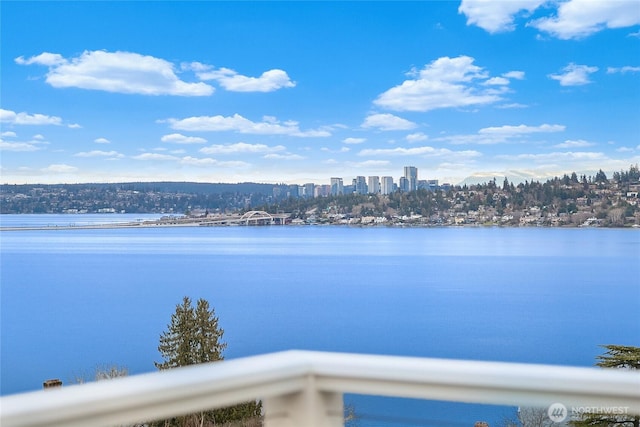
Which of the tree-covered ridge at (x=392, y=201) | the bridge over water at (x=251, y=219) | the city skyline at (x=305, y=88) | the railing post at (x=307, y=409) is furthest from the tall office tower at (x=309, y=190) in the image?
the railing post at (x=307, y=409)

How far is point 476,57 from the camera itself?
282 feet

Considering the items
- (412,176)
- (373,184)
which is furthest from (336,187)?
(412,176)

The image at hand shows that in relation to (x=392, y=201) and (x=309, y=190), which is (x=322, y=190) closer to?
(x=309, y=190)

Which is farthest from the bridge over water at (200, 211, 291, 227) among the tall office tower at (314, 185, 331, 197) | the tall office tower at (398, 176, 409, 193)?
the tall office tower at (398, 176, 409, 193)

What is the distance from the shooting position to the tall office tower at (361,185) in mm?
60938

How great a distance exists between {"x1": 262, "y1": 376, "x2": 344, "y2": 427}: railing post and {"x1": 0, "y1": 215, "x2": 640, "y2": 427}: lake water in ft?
79.3

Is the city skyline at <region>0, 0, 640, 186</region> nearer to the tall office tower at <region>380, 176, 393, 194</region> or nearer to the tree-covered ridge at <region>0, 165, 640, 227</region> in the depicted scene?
the tree-covered ridge at <region>0, 165, 640, 227</region>

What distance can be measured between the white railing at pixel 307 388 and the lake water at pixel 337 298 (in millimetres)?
24181

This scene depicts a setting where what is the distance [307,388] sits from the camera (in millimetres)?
972

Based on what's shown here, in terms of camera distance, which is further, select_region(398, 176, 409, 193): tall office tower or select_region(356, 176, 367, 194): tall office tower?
select_region(398, 176, 409, 193): tall office tower

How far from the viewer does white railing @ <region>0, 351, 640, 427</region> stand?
0.78 metres

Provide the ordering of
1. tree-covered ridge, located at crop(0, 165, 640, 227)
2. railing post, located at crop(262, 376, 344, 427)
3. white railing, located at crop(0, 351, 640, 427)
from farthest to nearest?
tree-covered ridge, located at crop(0, 165, 640, 227) < railing post, located at crop(262, 376, 344, 427) < white railing, located at crop(0, 351, 640, 427)

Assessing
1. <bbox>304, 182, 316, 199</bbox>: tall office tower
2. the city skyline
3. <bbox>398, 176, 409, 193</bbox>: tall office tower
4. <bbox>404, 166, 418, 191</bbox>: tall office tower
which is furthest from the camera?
the city skyline

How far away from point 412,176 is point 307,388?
6634 centimetres
